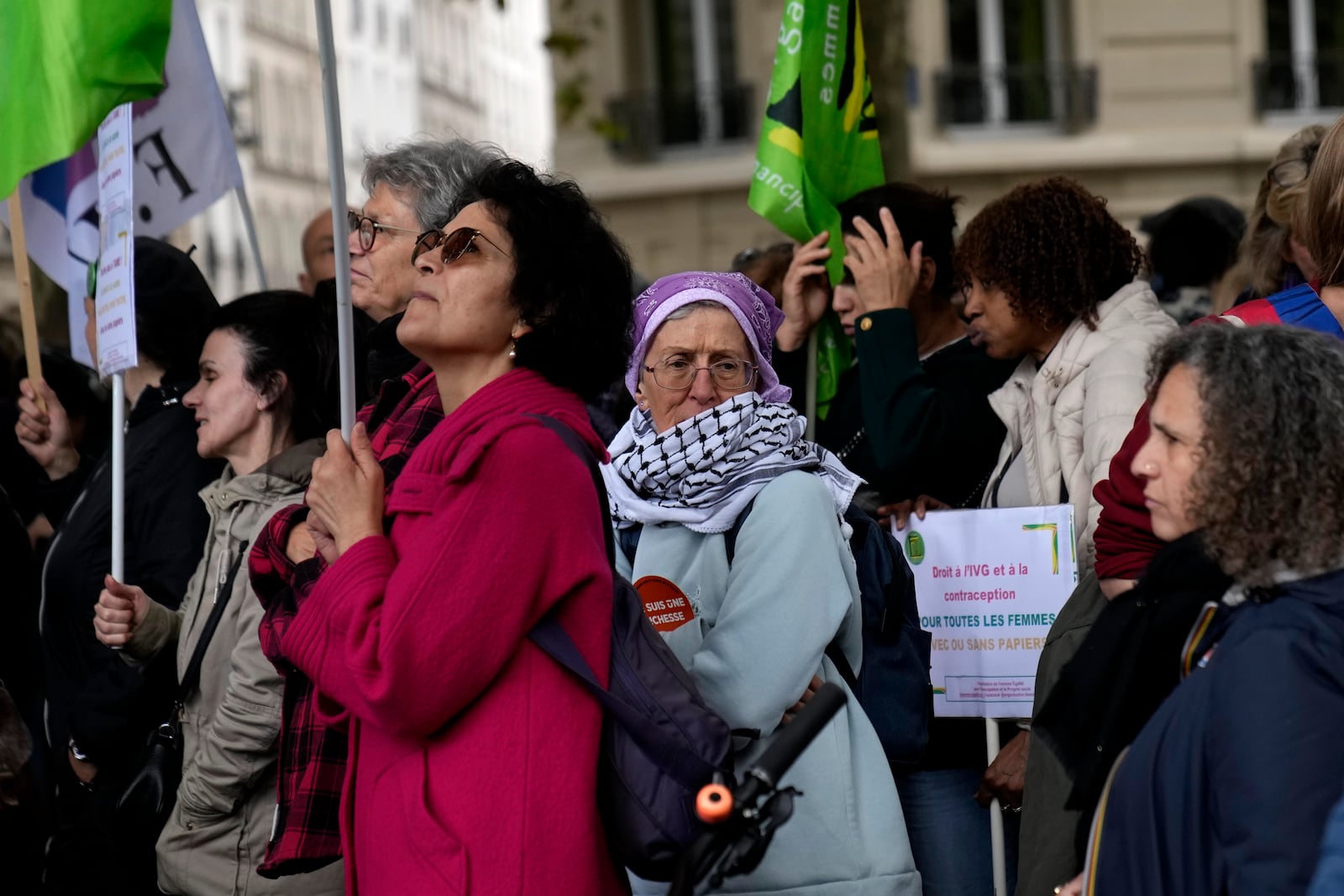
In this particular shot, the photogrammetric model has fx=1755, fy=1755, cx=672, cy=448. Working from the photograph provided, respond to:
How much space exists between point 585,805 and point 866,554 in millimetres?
1083

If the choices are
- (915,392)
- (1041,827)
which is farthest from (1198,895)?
(915,392)

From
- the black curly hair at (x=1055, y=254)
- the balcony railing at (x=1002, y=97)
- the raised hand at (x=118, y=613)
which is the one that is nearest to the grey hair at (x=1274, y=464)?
the black curly hair at (x=1055, y=254)

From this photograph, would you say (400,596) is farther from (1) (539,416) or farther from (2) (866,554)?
(2) (866,554)

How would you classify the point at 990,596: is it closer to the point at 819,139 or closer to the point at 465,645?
the point at 819,139

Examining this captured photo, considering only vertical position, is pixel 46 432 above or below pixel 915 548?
above

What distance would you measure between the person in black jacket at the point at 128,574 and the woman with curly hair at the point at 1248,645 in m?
2.74

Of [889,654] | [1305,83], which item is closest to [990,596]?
[889,654]

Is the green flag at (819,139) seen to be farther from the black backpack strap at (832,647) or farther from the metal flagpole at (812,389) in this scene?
the black backpack strap at (832,647)

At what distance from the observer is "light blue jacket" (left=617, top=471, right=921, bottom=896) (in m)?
3.32

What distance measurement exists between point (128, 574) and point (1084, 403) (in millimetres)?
2572

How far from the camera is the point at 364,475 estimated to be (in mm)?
2965

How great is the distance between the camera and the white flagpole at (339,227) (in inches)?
131

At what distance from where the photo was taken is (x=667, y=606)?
3.50m

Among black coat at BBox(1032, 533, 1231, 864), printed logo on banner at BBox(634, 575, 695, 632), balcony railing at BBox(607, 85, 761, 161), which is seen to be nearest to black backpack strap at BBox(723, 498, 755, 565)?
printed logo on banner at BBox(634, 575, 695, 632)
